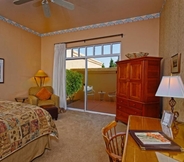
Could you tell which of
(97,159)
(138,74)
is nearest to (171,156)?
(97,159)

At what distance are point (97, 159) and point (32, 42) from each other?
15.9ft

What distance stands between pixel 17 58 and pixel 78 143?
370cm

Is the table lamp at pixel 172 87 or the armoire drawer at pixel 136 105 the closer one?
the table lamp at pixel 172 87

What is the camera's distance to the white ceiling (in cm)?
342

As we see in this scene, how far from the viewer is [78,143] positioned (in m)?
2.68

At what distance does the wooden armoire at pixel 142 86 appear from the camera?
3.04 m

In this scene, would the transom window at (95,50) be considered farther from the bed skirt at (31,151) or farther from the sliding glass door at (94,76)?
the bed skirt at (31,151)

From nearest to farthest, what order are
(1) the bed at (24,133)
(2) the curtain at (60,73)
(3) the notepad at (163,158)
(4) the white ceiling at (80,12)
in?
1. (3) the notepad at (163,158)
2. (1) the bed at (24,133)
3. (4) the white ceiling at (80,12)
4. (2) the curtain at (60,73)

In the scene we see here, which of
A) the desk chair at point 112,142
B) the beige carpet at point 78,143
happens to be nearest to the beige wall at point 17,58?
the beige carpet at point 78,143

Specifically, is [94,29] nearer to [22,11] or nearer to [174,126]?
[22,11]

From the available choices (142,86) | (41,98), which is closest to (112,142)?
(142,86)

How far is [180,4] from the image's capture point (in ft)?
6.76

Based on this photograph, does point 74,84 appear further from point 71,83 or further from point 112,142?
point 112,142

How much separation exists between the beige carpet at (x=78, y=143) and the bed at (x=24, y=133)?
220mm
